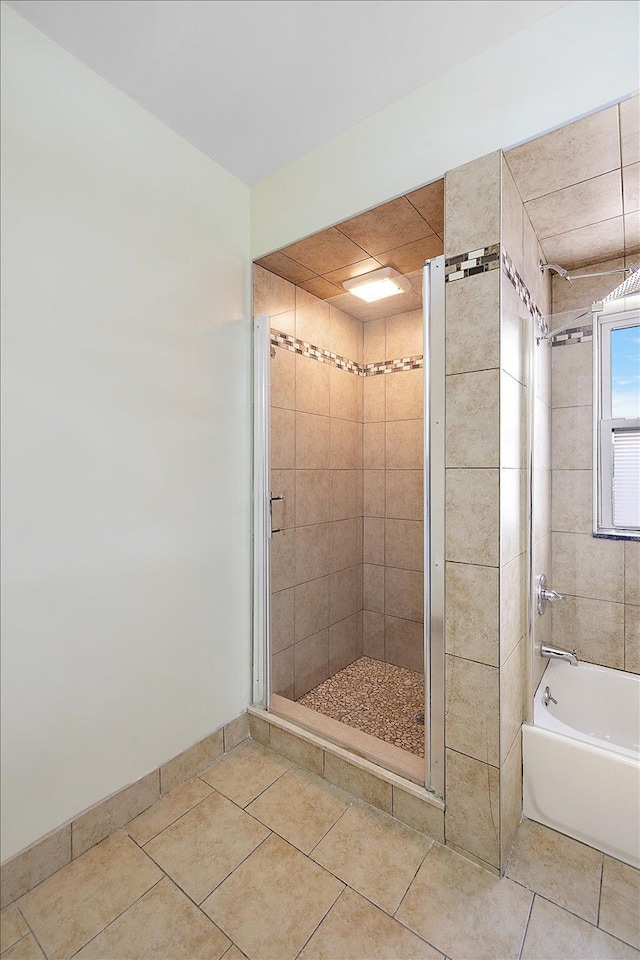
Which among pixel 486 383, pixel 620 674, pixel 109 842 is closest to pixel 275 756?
pixel 109 842

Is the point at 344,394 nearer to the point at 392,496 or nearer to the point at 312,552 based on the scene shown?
the point at 392,496

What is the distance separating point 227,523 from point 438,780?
1.29 metres

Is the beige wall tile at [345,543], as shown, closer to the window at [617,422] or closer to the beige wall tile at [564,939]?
the window at [617,422]

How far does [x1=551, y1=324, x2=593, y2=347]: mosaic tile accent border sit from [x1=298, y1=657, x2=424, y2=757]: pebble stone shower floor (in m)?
1.90

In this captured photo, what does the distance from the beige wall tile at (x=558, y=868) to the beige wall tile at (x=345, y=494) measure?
5.40ft

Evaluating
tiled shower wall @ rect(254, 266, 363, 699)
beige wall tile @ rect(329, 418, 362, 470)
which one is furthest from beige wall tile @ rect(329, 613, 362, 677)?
beige wall tile @ rect(329, 418, 362, 470)

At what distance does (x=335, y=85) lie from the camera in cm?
161

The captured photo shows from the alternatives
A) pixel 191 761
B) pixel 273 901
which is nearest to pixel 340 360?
pixel 191 761

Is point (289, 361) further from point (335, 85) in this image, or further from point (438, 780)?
point (438, 780)

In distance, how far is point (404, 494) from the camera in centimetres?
Result: 274

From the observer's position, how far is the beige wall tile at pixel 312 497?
2420mm

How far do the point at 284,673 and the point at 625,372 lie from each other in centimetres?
220

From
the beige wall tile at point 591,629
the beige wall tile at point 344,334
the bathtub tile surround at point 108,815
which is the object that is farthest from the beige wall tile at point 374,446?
the bathtub tile surround at point 108,815

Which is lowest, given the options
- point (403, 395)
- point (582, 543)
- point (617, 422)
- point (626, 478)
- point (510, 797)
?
point (510, 797)
